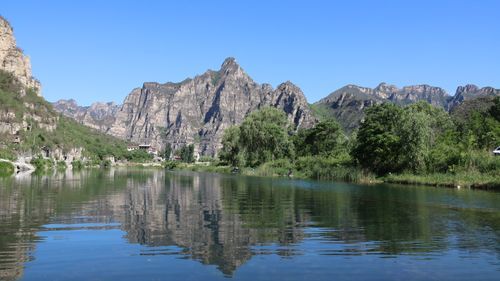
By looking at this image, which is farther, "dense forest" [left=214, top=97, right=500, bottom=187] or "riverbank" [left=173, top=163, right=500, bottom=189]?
"dense forest" [left=214, top=97, right=500, bottom=187]

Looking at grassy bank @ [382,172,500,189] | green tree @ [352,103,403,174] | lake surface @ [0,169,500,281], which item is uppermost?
green tree @ [352,103,403,174]

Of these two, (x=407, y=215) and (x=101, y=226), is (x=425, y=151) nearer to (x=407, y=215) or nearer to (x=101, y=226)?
(x=407, y=215)

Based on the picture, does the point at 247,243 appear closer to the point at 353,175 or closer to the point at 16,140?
the point at 353,175

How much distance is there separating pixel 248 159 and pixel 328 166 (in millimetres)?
30127

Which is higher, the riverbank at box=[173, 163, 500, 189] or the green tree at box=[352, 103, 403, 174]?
the green tree at box=[352, 103, 403, 174]

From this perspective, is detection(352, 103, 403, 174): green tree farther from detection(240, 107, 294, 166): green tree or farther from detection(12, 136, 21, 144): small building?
detection(12, 136, 21, 144): small building

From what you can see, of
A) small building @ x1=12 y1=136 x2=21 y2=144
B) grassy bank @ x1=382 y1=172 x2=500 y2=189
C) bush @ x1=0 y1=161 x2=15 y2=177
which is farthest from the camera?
small building @ x1=12 y1=136 x2=21 y2=144

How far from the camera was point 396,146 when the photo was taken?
74250 millimetres

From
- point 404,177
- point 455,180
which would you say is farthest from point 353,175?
point 455,180

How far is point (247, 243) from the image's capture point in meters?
18.3

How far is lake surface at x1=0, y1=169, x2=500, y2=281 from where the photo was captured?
45.2 ft

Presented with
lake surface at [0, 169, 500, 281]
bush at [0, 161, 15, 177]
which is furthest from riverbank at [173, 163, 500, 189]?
bush at [0, 161, 15, 177]

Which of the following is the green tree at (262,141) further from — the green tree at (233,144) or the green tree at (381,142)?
the green tree at (381,142)

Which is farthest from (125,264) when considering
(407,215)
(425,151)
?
(425,151)
